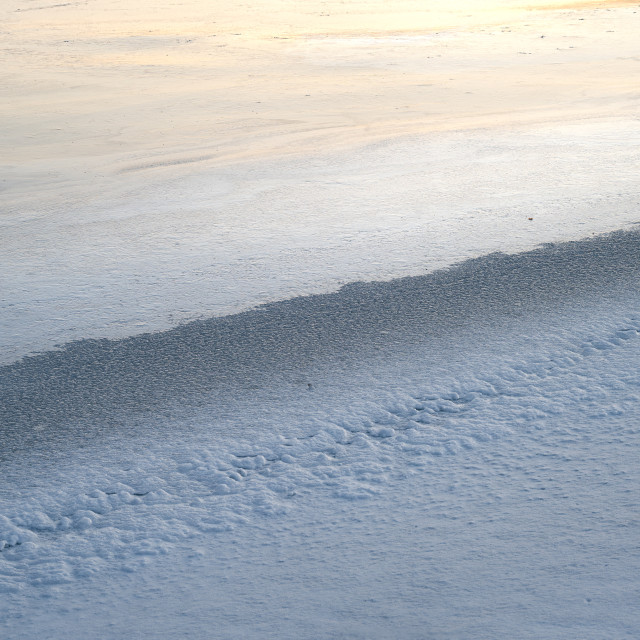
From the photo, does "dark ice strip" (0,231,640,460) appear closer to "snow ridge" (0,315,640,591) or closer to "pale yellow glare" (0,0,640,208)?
"snow ridge" (0,315,640,591)

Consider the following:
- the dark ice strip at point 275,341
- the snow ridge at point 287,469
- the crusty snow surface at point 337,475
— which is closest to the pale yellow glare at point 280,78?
the dark ice strip at point 275,341

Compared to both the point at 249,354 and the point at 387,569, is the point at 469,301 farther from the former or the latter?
the point at 387,569

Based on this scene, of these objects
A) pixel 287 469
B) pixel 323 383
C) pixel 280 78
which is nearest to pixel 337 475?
pixel 287 469

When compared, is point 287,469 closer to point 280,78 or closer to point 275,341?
point 275,341

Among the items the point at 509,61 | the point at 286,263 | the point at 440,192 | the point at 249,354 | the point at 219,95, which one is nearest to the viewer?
the point at 249,354

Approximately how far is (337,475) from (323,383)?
0.76 m

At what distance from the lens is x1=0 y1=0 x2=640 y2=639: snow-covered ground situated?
2697 mm

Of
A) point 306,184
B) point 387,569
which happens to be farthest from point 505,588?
point 306,184

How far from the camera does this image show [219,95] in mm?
11445

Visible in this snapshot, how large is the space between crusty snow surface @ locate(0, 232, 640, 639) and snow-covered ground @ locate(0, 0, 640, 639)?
0.01m

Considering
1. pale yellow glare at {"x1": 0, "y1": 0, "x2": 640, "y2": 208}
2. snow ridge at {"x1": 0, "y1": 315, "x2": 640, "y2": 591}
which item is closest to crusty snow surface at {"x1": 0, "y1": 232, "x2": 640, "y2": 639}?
snow ridge at {"x1": 0, "y1": 315, "x2": 640, "y2": 591}

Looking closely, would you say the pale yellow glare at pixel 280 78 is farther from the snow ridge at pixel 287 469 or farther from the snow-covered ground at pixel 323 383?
the snow ridge at pixel 287 469

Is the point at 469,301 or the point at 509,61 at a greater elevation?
the point at 509,61

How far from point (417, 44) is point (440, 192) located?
30.7ft
